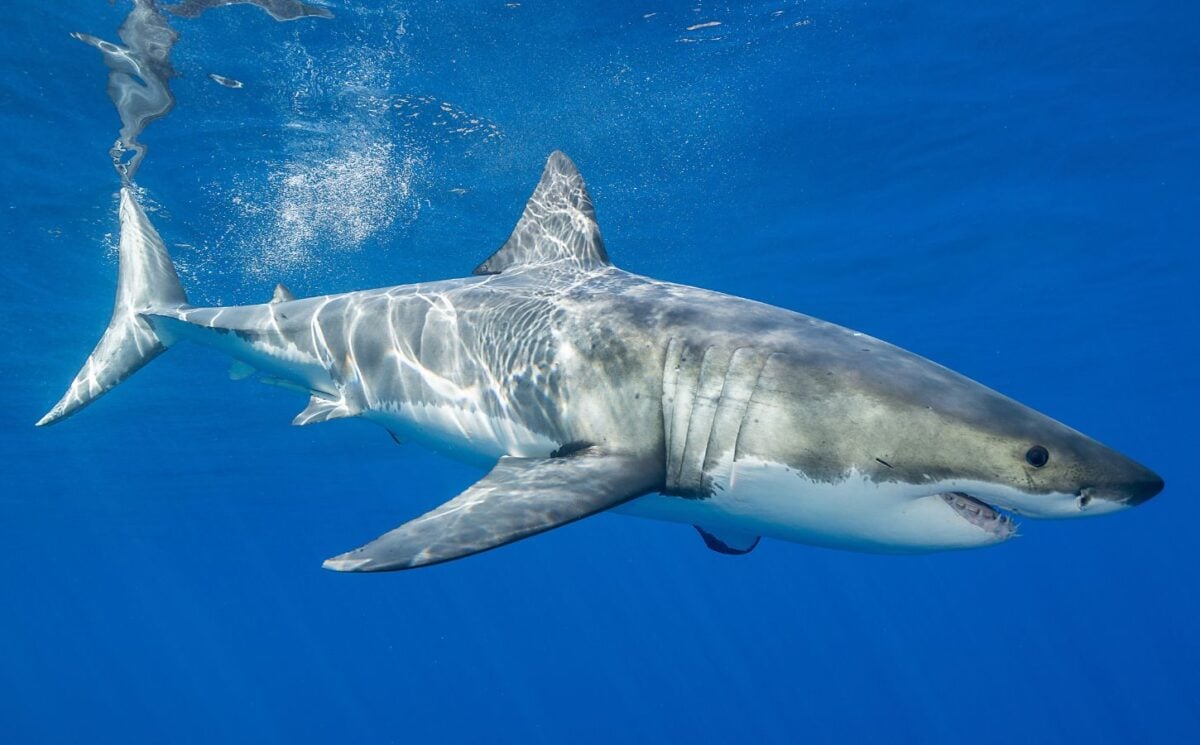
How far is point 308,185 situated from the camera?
46.2ft

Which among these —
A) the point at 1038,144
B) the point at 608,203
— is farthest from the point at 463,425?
the point at 1038,144

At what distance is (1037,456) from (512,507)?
88.7 inches

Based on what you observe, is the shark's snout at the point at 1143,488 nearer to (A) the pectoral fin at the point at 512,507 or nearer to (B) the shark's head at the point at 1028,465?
(B) the shark's head at the point at 1028,465

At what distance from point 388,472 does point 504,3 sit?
32057mm

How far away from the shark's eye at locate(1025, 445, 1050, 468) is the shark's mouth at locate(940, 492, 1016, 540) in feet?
1.11

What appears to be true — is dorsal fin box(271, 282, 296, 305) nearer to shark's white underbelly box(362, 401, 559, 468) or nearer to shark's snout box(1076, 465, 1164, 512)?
shark's white underbelly box(362, 401, 559, 468)

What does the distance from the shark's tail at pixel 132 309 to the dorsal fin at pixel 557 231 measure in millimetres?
3786

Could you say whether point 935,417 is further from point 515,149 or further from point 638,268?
point 638,268

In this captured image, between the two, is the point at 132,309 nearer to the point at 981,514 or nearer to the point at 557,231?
the point at 557,231

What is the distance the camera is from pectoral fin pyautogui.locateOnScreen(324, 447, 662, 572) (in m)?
3.24

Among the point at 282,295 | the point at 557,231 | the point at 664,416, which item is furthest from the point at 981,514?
the point at 282,295

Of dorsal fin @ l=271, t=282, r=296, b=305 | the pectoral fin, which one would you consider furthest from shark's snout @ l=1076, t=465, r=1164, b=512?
dorsal fin @ l=271, t=282, r=296, b=305

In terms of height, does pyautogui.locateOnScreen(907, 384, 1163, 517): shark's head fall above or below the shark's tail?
below

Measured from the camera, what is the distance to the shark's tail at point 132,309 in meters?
7.65
